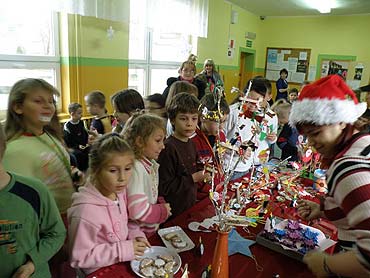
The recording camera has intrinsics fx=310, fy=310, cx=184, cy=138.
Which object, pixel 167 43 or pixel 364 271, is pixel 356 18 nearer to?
pixel 167 43

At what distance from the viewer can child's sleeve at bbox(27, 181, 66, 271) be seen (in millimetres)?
1092

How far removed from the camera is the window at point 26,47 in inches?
124

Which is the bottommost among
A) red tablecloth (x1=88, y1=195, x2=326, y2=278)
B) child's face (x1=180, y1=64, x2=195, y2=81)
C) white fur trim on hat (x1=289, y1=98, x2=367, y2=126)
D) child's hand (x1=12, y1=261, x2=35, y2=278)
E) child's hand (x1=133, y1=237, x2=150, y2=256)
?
red tablecloth (x1=88, y1=195, x2=326, y2=278)

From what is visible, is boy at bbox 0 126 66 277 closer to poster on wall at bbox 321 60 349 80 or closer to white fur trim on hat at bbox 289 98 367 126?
white fur trim on hat at bbox 289 98 367 126

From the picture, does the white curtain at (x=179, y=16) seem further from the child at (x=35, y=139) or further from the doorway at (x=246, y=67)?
the child at (x=35, y=139)

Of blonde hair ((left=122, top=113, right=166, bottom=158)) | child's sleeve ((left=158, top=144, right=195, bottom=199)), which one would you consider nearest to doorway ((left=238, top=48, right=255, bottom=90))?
child's sleeve ((left=158, top=144, right=195, bottom=199))

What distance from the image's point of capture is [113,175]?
1.19 m

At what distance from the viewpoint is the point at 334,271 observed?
0.89 meters

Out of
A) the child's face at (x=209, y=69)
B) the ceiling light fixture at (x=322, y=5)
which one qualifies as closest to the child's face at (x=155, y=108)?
the child's face at (x=209, y=69)

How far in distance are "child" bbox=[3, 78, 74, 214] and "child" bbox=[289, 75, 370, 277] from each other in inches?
41.8

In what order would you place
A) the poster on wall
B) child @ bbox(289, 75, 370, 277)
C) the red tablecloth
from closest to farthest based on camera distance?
child @ bbox(289, 75, 370, 277)
the red tablecloth
the poster on wall

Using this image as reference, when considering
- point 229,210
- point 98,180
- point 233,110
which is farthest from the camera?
point 233,110

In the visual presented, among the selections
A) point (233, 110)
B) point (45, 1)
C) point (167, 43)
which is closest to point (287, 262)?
point (233, 110)

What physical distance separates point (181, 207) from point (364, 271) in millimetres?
985
